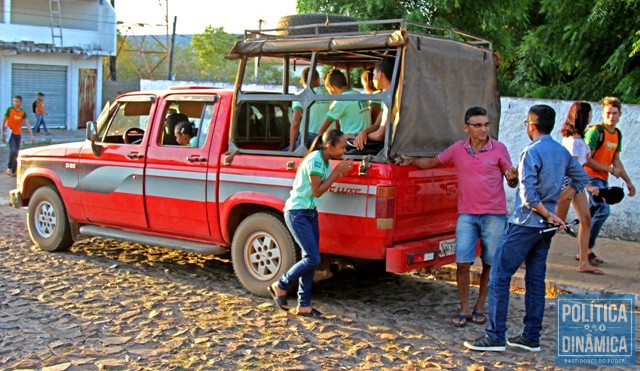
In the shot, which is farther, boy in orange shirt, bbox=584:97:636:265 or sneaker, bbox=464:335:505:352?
boy in orange shirt, bbox=584:97:636:265

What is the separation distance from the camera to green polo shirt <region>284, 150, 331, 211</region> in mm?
6004

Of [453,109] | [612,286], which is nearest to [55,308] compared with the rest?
[453,109]

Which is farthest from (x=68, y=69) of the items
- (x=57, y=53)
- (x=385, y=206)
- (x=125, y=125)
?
(x=385, y=206)

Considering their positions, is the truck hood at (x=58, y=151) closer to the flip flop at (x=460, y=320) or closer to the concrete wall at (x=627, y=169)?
the flip flop at (x=460, y=320)

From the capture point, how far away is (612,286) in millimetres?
7402

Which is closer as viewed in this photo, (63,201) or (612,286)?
(612,286)

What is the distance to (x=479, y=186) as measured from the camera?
5.82 m

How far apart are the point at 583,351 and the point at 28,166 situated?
6387 millimetres

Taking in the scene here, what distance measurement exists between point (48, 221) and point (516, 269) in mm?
5562

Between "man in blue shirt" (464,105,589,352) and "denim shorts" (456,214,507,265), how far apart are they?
438 millimetres

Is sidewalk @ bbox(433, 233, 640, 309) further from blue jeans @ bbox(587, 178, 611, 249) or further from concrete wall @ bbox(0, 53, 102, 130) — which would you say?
concrete wall @ bbox(0, 53, 102, 130)

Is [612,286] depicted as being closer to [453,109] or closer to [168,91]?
[453,109]

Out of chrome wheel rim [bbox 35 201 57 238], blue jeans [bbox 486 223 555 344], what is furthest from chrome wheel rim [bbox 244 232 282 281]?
chrome wheel rim [bbox 35 201 57 238]

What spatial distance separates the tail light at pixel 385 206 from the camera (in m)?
5.96
